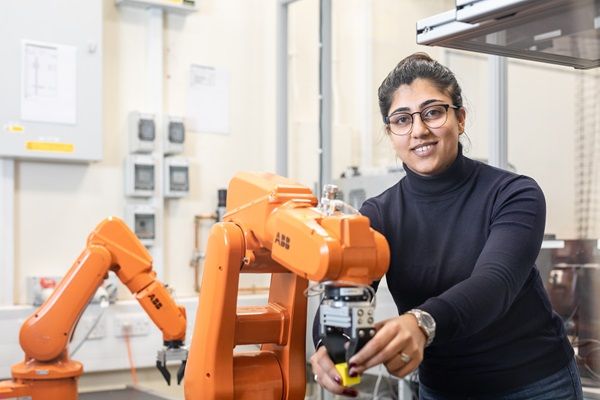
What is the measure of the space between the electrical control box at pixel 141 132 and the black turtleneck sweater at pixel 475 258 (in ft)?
6.57

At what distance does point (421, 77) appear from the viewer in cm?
143

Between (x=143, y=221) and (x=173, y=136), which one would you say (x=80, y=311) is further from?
(x=173, y=136)

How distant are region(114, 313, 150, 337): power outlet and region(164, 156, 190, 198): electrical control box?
59 cm

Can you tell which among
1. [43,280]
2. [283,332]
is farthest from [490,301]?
[43,280]

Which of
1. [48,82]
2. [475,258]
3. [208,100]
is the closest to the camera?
[475,258]

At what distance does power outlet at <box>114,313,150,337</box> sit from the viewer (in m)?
3.15

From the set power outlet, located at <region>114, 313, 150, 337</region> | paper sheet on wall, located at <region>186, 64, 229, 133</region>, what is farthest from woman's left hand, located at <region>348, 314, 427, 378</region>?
paper sheet on wall, located at <region>186, 64, 229, 133</region>

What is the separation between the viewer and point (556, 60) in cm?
136

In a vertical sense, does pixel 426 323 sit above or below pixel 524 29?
below

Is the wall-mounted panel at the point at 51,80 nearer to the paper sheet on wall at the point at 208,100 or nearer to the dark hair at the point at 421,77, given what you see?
the paper sheet on wall at the point at 208,100

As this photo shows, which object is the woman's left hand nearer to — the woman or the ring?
the ring

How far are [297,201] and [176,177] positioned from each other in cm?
226

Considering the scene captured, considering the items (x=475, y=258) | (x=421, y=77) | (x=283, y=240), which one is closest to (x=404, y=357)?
(x=283, y=240)

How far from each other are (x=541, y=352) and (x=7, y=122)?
239cm
